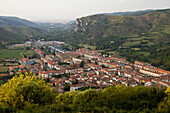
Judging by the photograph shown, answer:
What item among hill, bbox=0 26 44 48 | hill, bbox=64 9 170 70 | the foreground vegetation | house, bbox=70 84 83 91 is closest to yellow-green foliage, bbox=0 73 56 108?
the foreground vegetation

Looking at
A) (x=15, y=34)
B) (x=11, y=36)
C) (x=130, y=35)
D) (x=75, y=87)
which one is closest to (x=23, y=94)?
(x=75, y=87)

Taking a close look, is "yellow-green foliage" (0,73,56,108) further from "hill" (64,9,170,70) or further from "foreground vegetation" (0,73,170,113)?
"hill" (64,9,170,70)

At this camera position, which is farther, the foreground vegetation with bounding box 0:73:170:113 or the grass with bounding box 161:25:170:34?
the grass with bounding box 161:25:170:34

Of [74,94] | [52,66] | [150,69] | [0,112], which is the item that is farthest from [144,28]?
[0,112]

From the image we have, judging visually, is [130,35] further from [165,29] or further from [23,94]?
[23,94]

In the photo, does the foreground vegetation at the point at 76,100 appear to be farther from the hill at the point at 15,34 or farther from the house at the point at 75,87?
the hill at the point at 15,34

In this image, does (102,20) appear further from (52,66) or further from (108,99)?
(108,99)

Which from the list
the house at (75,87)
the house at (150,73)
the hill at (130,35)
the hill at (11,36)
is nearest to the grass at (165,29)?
the hill at (130,35)
